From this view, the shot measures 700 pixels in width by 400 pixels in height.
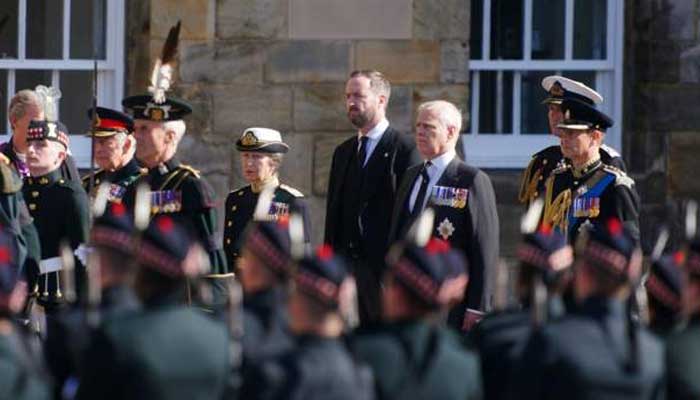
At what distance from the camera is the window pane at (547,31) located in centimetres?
1455

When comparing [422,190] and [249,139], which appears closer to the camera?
[422,190]

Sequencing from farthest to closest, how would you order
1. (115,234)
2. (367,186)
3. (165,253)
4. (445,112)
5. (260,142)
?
(260,142)
(367,186)
(445,112)
(115,234)
(165,253)

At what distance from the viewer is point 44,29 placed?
14.4 meters

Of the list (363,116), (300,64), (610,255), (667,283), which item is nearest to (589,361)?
(610,255)

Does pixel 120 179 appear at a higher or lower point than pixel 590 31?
lower

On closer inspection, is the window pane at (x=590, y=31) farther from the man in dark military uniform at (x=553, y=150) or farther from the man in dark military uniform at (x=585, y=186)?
the man in dark military uniform at (x=585, y=186)

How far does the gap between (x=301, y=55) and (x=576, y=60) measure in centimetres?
188

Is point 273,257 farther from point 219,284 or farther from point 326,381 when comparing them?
point 219,284

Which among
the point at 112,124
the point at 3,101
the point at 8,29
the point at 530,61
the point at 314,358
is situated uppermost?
the point at 8,29

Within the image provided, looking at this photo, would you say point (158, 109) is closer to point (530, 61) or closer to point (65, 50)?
point (65, 50)

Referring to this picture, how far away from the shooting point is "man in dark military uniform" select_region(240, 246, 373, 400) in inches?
284

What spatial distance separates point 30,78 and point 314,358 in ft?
24.7

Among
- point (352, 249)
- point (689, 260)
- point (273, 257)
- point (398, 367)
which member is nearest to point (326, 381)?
point (398, 367)

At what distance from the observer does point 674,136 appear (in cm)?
1432
